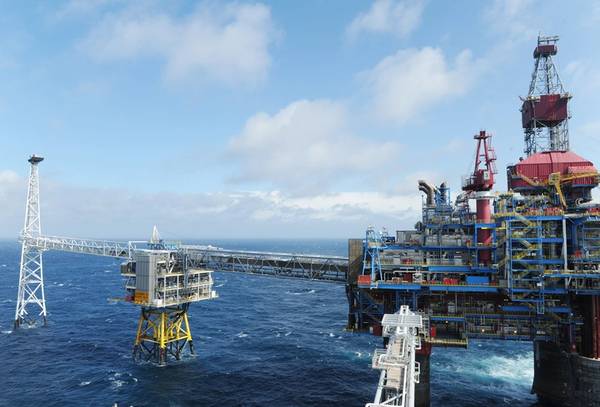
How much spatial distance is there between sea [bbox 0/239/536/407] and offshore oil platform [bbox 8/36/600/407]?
6.63 meters

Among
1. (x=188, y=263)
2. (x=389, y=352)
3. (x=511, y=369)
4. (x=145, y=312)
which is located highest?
(x=188, y=263)

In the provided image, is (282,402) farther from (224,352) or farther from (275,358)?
Answer: (224,352)

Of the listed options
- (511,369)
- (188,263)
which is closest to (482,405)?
(511,369)

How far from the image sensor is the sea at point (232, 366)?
4947 centimetres

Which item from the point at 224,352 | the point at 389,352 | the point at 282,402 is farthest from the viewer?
the point at 224,352

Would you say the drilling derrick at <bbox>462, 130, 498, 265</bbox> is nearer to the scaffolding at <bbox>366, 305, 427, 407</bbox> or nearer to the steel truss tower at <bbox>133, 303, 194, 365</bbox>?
the scaffolding at <bbox>366, 305, 427, 407</bbox>

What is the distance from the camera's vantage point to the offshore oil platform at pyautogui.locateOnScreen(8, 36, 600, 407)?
43.9m

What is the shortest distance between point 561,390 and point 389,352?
33852 millimetres

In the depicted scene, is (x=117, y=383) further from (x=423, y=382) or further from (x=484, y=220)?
(x=484, y=220)

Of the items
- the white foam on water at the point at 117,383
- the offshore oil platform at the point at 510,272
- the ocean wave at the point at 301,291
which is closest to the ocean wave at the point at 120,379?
the white foam on water at the point at 117,383

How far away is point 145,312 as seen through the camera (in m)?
62.0

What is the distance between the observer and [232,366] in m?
60.0

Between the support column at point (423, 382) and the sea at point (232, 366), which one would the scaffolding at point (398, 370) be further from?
the sea at point (232, 366)

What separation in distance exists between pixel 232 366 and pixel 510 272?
41.8 meters
